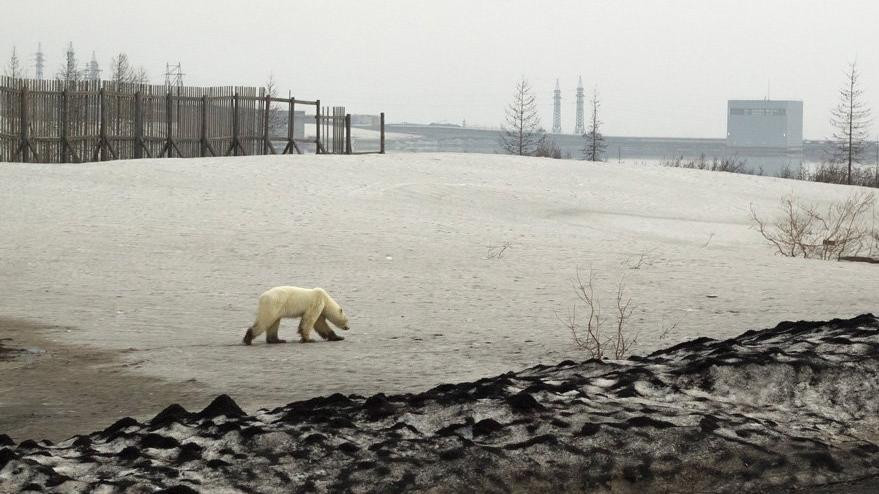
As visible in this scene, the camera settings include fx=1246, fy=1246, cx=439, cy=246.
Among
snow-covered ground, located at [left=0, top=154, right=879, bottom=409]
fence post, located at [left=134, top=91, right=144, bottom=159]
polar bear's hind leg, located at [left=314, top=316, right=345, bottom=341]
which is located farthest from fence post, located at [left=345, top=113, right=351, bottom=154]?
polar bear's hind leg, located at [left=314, top=316, right=345, bottom=341]

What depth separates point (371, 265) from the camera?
50.2ft

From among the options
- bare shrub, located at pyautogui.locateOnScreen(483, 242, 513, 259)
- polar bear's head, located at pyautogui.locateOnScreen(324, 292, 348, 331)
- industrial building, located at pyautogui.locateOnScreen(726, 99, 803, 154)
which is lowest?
polar bear's head, located at pyautogui.locateOnScreen(324, 292, 348, 331)

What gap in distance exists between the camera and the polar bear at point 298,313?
390 inches

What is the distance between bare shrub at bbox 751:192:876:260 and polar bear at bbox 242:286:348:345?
10.3 m

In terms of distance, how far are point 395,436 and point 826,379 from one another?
2.34m

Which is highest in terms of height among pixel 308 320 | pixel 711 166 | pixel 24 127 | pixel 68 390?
pixel 24 127

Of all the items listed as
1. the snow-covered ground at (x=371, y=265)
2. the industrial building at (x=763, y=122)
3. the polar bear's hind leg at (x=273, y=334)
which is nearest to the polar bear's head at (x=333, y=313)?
the snow-covered ground at (x=371, y=265)

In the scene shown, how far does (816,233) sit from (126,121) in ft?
61.7

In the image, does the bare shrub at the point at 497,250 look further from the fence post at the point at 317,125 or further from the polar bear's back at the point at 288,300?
the fence post at the point at 317,125

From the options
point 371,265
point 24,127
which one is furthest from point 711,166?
point 371,265

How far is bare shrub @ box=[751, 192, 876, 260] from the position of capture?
63.0ft

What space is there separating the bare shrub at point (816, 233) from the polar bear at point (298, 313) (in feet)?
33.9

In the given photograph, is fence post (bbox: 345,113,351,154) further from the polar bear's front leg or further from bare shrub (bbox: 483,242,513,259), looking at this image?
the polar bear's front leg

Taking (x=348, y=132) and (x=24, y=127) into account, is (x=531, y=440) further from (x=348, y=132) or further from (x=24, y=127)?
(x=348, y=132)
